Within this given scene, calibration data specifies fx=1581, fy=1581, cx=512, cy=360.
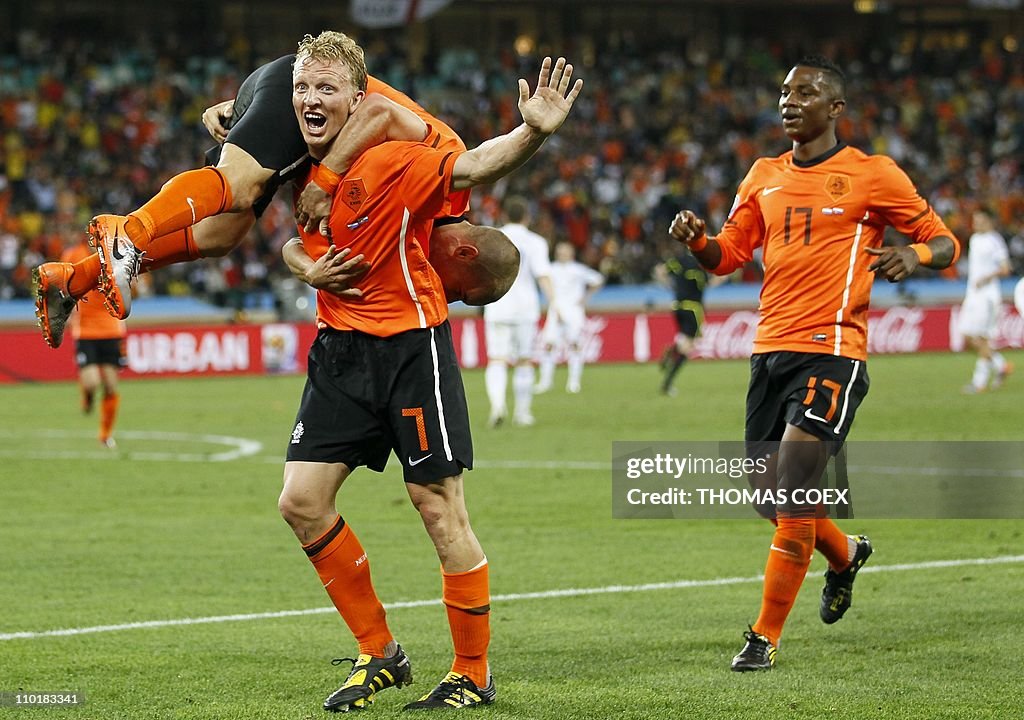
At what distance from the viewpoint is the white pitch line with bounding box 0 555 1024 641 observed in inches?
282

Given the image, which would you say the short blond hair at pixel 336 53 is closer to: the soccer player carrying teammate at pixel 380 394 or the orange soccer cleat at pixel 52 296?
the soccer player carrying teammate at pixel 380 394

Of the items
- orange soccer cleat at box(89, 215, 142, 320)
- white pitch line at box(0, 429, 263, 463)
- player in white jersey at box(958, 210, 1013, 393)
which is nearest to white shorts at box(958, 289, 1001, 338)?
player in white jersey at box(958, 210, 1013, 393)

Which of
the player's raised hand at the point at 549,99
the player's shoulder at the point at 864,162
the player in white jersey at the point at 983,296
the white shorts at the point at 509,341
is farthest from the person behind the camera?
the player in white jersey at the point at 983,296

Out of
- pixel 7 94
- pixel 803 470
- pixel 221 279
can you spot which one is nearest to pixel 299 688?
pixel 803 470

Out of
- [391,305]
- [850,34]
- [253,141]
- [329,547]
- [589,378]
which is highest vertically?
[850,34]

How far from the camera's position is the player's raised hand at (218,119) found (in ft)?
21.0

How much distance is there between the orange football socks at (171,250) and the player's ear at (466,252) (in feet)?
3.27

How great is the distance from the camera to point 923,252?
21.9 feet

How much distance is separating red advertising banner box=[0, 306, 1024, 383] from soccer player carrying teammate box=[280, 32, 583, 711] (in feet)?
67.4

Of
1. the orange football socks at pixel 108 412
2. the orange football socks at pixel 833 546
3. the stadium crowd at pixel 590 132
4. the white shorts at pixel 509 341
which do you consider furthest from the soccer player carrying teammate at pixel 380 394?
the stadium crowd at pixel 590 132

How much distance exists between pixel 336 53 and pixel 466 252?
883 mm

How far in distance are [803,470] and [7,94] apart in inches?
1161

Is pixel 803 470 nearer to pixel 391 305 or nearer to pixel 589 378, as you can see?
pixel 391 305

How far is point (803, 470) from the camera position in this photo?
21.8 feet
